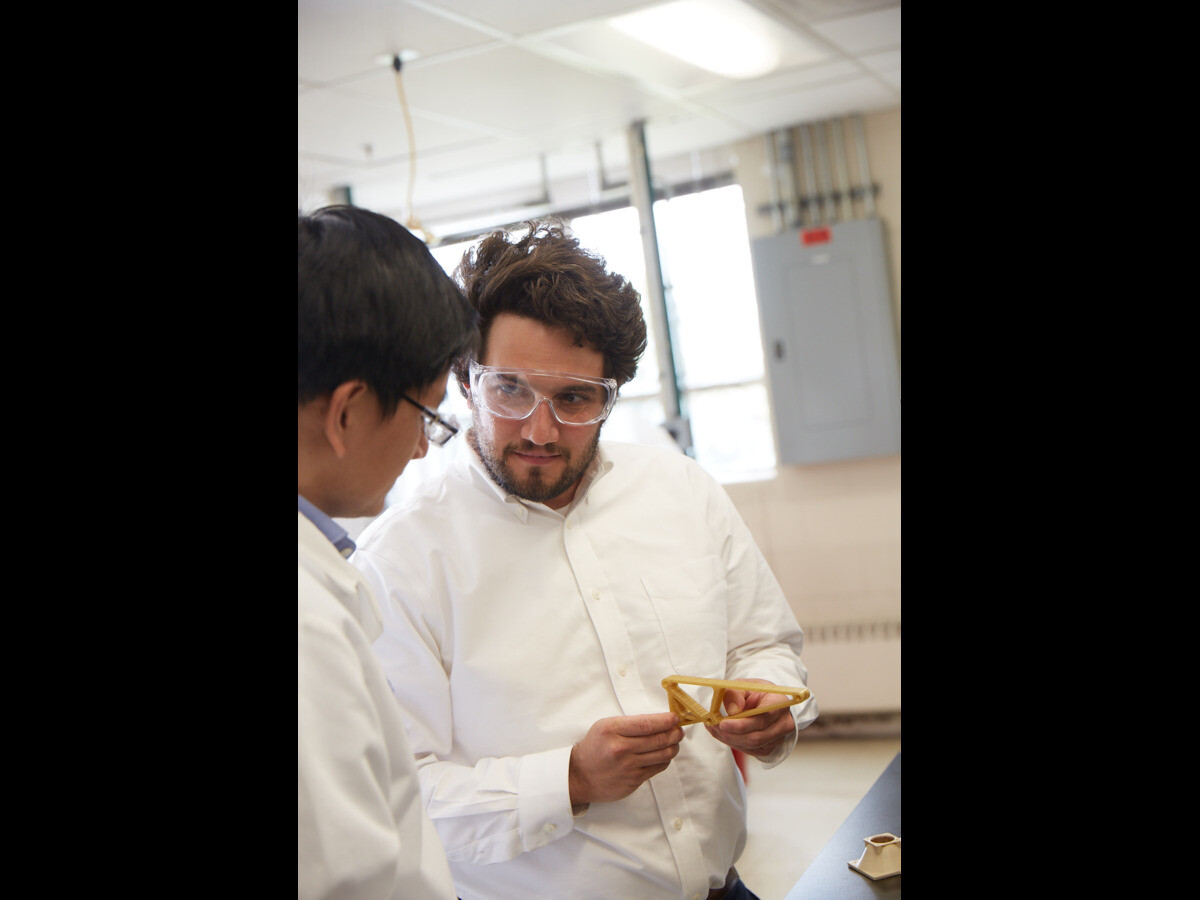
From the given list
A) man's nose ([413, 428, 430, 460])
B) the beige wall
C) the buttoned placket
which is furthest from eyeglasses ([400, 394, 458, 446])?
the beige wall

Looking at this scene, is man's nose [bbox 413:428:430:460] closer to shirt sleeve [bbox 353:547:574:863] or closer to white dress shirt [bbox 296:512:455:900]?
white dress shirt [bbox 296:512:455:900]

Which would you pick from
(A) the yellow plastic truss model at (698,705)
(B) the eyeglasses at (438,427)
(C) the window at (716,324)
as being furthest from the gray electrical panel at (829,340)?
(B) the eyeglasses at (438,427)

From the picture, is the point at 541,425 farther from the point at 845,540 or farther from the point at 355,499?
the point at 845,540

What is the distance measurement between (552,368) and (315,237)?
759 millimetres

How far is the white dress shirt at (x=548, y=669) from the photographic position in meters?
1.44

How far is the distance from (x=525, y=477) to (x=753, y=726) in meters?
0.52

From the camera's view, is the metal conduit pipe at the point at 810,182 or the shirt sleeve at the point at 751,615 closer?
the shirt sleeve at the point at 751,615

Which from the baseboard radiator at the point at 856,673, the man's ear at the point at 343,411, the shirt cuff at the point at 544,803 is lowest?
the baseboard radiator at the point at 856,673

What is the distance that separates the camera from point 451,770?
1455 millimetres

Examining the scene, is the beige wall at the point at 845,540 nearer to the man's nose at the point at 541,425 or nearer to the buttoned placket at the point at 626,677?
the buttoned placket at the point at 626,677

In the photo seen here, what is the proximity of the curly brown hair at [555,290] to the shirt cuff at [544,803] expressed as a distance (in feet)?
2.15

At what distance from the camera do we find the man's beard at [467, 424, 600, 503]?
1594mm

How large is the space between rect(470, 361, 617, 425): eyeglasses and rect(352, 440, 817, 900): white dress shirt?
120 millimetres
